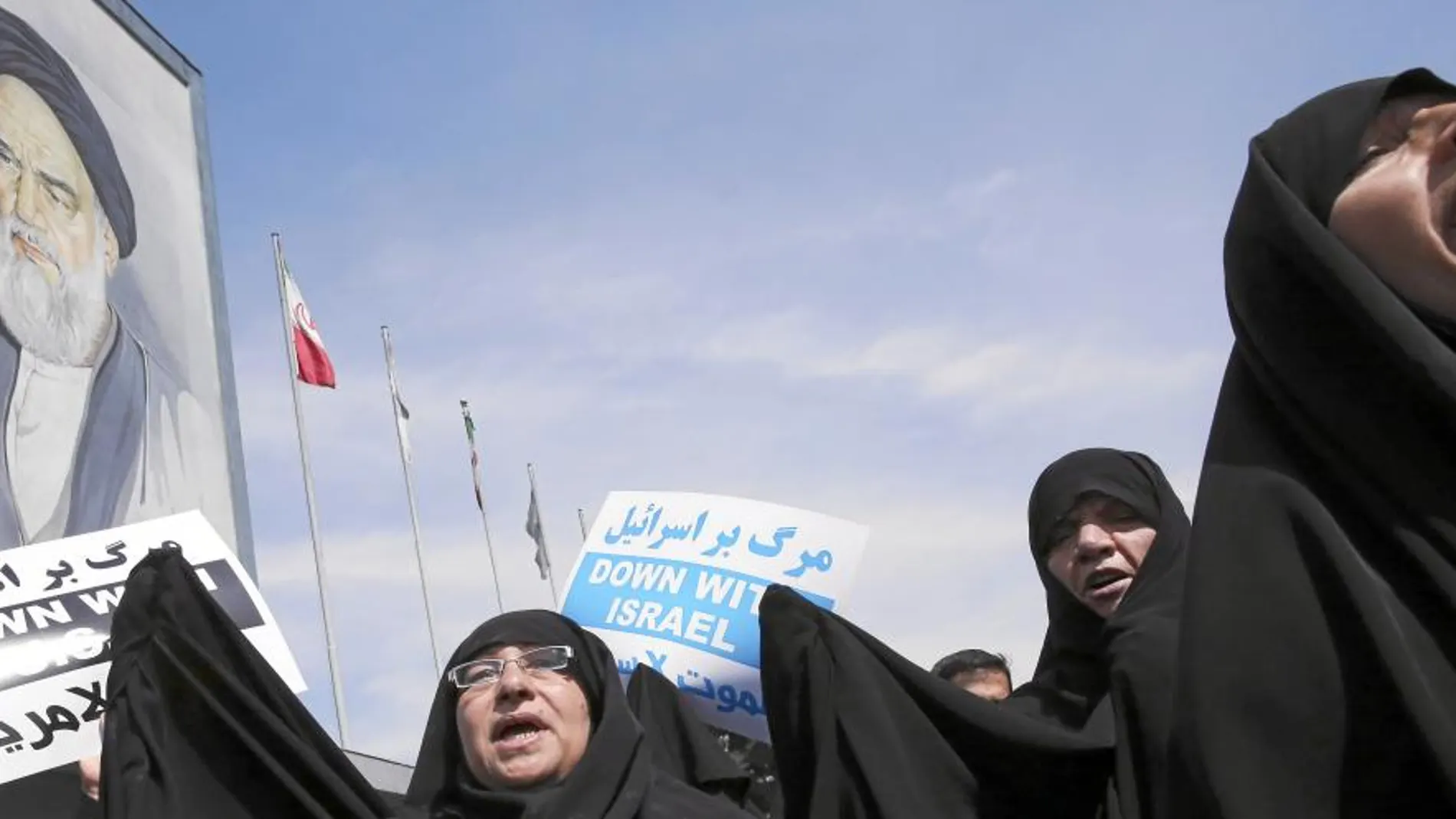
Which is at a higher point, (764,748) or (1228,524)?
(764,748)

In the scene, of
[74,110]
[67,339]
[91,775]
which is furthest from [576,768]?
[74,110]

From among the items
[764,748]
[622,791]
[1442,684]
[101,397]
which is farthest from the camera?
[101,397]

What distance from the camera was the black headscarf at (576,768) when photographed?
9.93 feet

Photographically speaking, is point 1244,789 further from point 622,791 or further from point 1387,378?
point 622,791

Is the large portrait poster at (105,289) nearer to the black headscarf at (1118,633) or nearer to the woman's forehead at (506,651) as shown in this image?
the woman's forehead at (506,651)

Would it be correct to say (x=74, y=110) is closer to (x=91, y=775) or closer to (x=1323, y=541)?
(x=91, y=775)

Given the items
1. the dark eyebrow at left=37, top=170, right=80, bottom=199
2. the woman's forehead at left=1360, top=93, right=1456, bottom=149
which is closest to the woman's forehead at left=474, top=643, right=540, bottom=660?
the woman's forehead at left=1360, top=93, right=1456, bottom=149

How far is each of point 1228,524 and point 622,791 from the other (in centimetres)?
195

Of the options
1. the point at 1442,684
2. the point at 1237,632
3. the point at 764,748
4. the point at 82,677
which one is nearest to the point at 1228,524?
the point at 1237,632

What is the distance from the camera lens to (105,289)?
706 inches

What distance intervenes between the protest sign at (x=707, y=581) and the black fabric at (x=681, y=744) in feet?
0.13

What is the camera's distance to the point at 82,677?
3662 mm

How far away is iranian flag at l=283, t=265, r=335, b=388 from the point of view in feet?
58.1

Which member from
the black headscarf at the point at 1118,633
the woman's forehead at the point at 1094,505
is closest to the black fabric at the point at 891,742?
the black headscarf at the point at 1118,633
